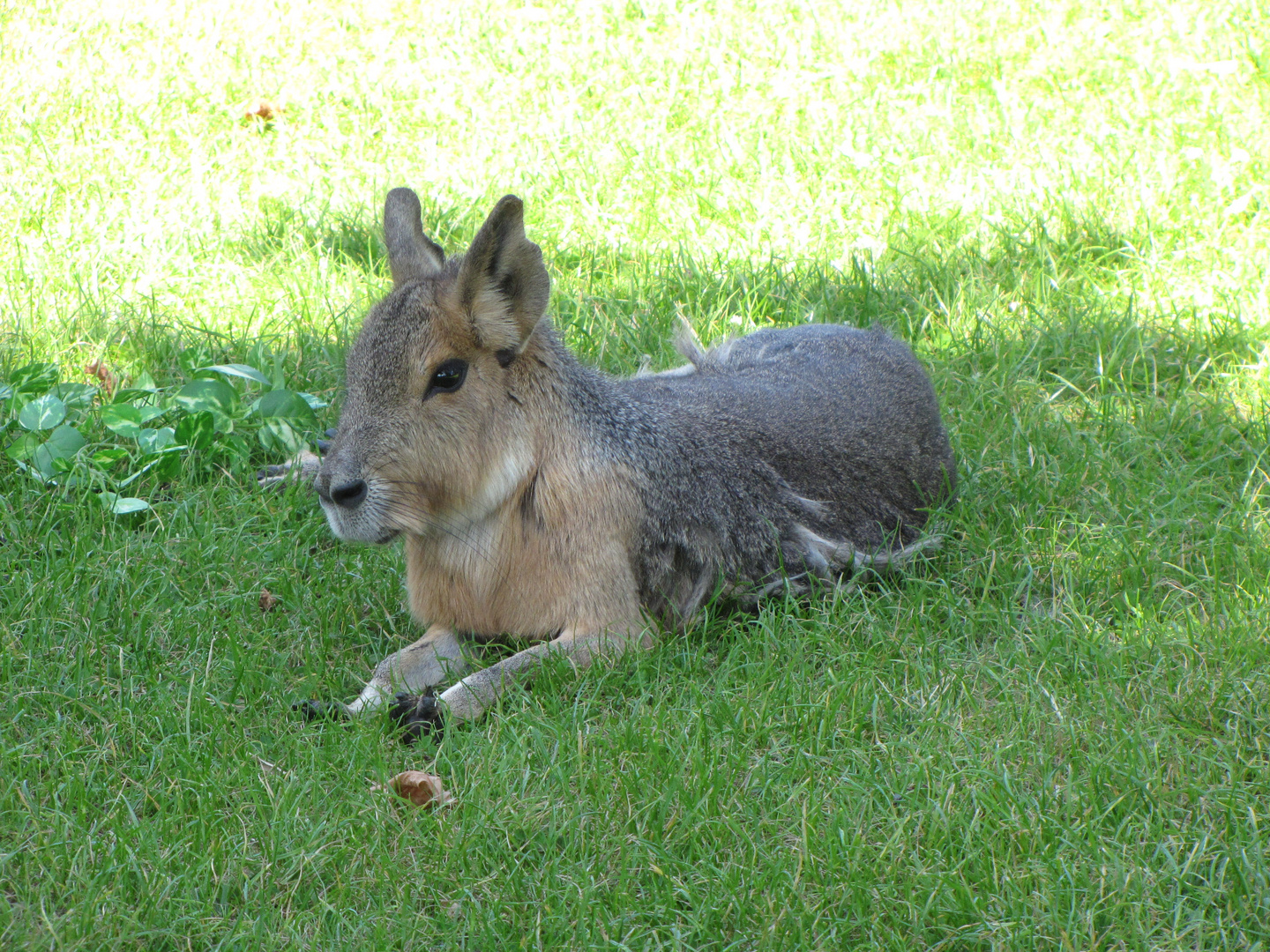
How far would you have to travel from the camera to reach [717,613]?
3.74m

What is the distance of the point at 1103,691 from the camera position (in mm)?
3180

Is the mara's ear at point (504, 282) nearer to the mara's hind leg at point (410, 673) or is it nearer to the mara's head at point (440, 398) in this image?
the mara's head at point (440, 398)

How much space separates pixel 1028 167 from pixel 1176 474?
2.45m

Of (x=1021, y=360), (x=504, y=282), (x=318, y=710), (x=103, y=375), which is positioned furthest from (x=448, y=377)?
(x=1021, y=360)

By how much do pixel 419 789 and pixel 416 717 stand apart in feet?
1.00

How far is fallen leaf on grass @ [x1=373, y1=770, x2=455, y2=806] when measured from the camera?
2863 millimetres

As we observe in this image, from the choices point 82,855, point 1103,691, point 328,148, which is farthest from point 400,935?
point 328,148

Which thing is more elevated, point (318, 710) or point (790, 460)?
point (790, 460)

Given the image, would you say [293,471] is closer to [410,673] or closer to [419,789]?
[410,673]

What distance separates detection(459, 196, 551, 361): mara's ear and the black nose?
1.50ft

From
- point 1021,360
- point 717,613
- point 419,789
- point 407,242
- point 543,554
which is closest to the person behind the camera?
point 419,789

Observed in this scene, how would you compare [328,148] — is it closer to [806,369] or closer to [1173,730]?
[806,369]

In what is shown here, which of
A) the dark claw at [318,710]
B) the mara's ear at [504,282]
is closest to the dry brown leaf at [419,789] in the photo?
the dark claw at [318,710]

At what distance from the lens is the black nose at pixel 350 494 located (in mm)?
3184
